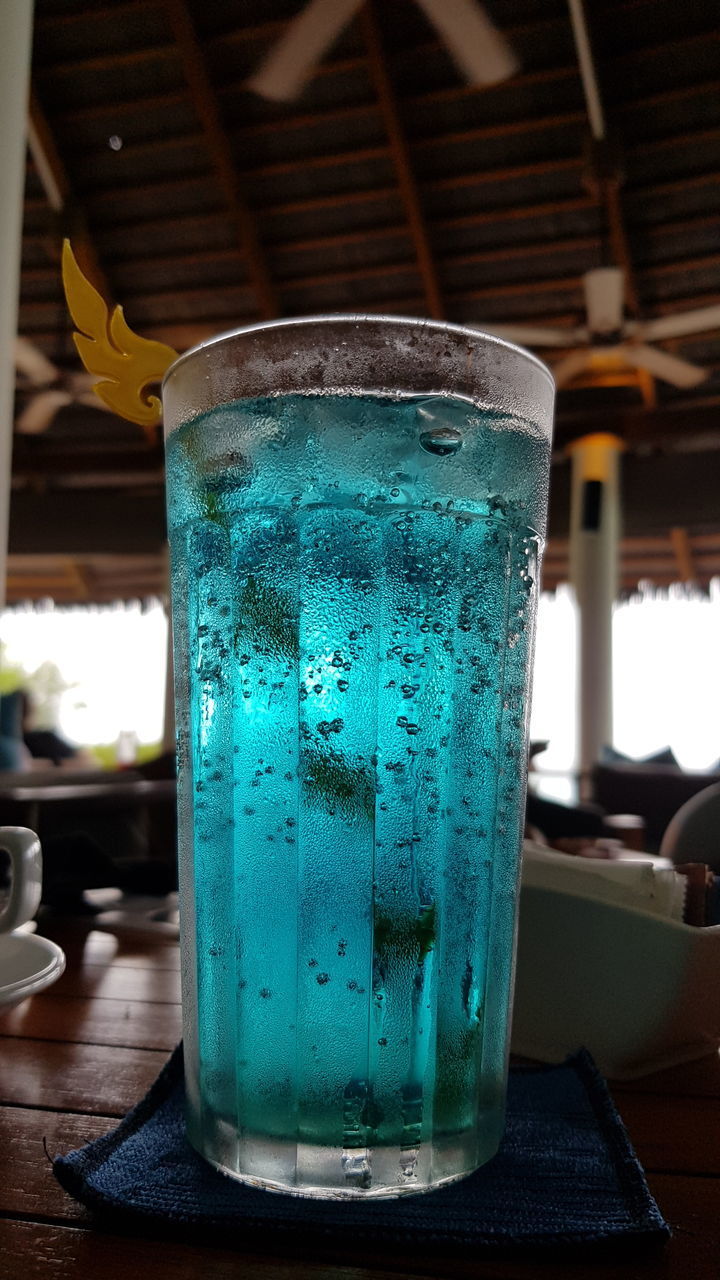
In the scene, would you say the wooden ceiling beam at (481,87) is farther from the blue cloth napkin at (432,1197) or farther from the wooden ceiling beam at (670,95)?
the blue cloth napkin at (432,1197)

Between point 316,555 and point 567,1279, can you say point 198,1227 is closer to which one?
point 567,1279

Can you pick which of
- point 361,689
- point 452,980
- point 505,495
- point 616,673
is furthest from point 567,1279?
point 616,673

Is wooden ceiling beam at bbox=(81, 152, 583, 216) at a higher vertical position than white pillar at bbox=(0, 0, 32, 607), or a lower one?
higher

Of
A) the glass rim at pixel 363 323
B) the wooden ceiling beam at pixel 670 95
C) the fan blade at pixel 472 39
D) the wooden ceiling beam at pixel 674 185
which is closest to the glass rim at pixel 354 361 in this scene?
the glass rim at pixel 363 323

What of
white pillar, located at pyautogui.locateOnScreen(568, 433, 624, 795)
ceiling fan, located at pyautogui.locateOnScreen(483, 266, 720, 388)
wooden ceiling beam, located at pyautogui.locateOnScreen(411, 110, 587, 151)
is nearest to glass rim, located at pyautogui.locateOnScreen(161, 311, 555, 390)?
ceiling fan, located at pyautogui.locateOnScreen(483, 266, 720, 388)

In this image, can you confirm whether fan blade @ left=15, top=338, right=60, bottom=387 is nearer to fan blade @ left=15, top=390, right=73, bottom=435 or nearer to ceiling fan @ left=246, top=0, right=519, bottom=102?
fan blade @ left=15, top=390, right=73, bottom=435

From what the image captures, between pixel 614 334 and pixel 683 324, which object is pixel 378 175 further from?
pixel 683 324

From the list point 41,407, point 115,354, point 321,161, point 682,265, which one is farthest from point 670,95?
point 115,354
